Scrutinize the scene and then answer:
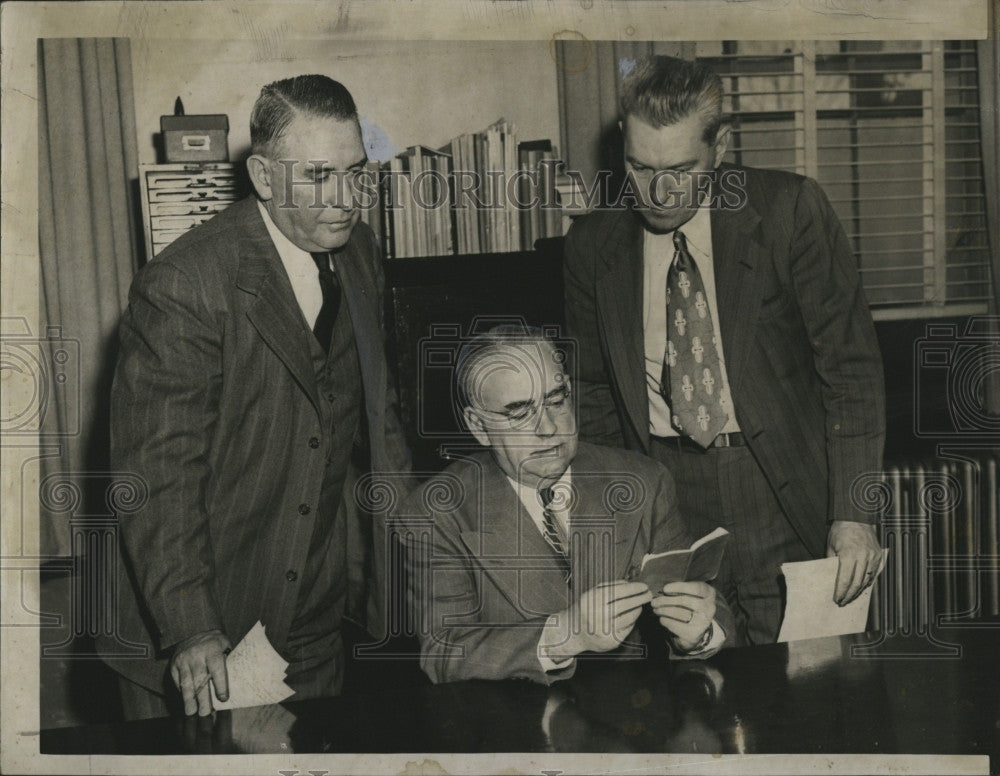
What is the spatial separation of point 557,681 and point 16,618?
138 cm

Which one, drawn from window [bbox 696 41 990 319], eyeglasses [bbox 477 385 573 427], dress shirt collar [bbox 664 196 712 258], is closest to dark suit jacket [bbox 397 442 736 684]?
eyeglasses [bbox 477 385 573 427]

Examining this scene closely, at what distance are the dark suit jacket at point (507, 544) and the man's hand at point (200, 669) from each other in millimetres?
467

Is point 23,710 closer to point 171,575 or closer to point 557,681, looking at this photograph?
point 171,575

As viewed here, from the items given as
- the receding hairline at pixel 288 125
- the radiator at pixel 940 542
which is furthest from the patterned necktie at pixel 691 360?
the receding hairline at pixel 288 125

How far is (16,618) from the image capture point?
2566 millimetres

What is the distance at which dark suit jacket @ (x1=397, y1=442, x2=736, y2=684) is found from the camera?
7.87ft

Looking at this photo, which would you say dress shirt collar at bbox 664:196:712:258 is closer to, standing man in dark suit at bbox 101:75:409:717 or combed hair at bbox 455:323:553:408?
combed hair at bbox 455:323:553:408

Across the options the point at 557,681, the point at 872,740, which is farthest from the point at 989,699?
the point at 557,681

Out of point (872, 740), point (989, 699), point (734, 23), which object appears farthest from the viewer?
point (734, 23)

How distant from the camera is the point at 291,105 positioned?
97.3 inches

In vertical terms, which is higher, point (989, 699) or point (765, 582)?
point (765, 582)

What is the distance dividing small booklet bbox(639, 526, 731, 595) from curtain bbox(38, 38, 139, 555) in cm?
138

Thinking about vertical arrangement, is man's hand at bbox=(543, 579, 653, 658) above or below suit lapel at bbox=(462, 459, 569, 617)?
below

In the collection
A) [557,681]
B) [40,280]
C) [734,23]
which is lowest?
[557,681]
